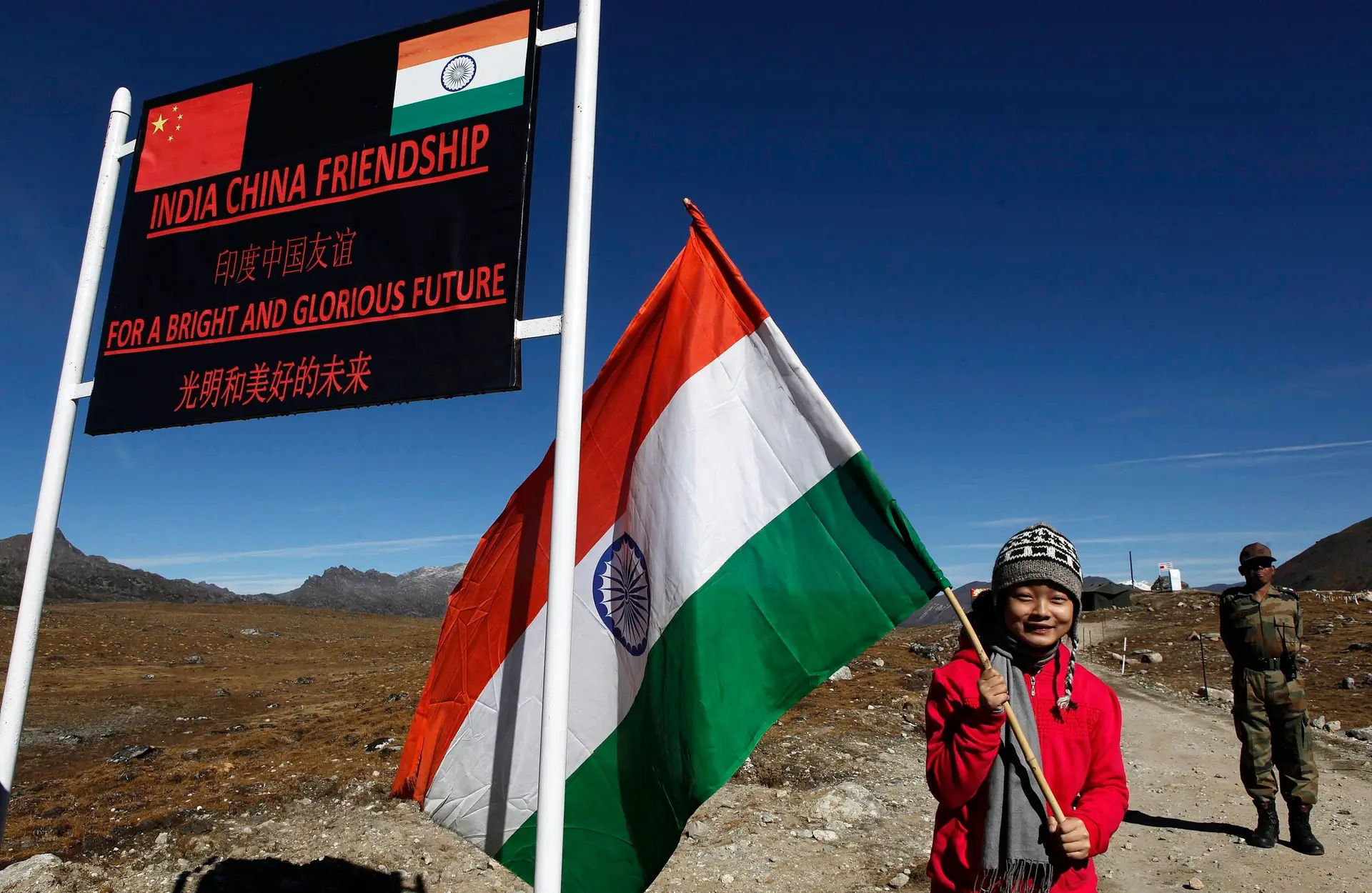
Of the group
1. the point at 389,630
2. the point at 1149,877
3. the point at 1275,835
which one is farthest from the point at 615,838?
the point at 389,630

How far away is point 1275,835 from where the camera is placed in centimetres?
637

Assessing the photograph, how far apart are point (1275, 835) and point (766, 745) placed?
15.6ft

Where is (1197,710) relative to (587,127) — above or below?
below

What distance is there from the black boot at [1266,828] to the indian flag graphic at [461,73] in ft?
24.6

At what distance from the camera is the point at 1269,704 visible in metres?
6.55

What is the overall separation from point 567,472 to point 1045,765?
175 centimetres

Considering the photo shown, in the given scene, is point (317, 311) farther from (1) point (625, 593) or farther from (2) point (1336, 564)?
(2) point (1336, 564)

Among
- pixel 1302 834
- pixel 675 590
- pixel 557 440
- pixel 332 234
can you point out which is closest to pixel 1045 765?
pixel 675 590

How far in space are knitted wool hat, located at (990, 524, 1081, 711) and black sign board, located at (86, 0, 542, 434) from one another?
1.83 meters

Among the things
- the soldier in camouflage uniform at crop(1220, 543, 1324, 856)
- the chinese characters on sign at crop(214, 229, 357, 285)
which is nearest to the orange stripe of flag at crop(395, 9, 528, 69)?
the chinese characters on sign at crop(214, 229, 357, 285)

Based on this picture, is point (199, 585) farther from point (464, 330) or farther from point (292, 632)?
point (464, 330)

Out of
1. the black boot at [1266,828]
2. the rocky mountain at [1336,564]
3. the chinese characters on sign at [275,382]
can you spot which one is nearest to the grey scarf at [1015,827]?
the chinese characters on sign at [275,382]

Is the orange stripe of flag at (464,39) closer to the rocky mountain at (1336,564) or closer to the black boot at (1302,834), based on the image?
Answer: the black boot at (1302,834)

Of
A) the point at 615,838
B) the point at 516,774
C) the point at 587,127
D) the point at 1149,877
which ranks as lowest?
the point at 1149,877
